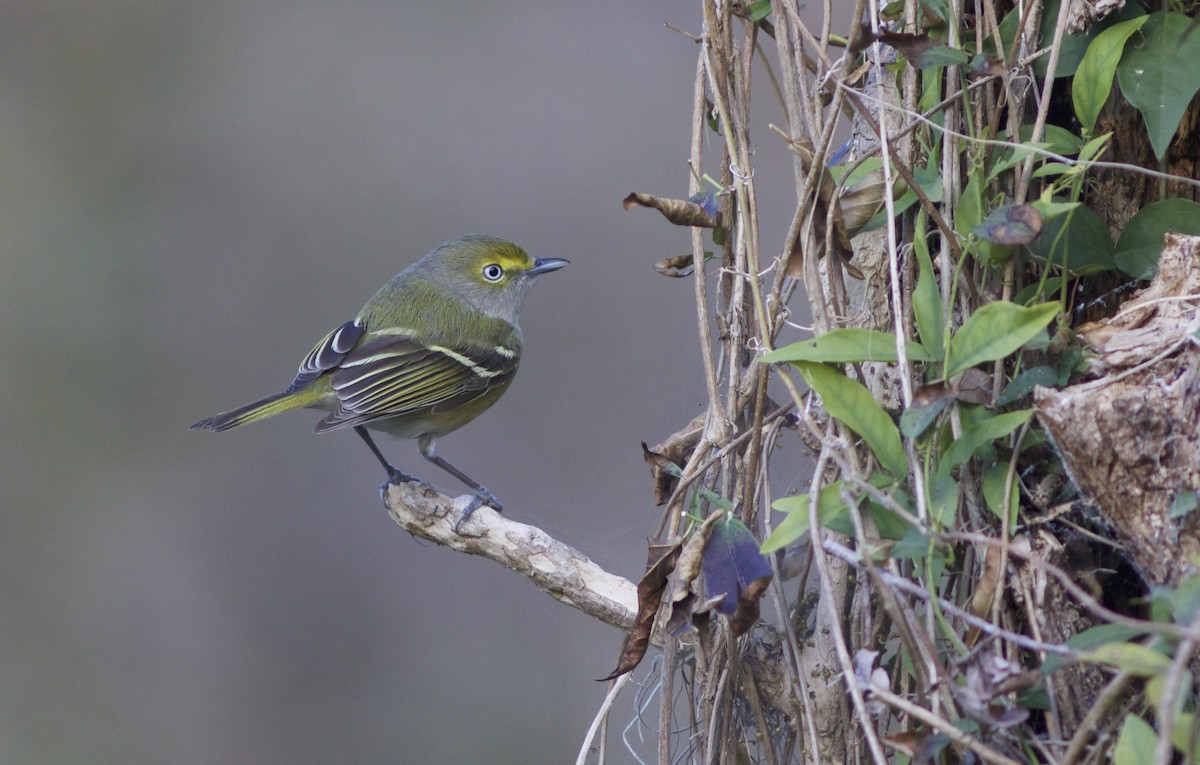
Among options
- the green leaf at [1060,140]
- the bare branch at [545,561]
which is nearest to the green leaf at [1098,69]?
the green leaf at [1060,140]

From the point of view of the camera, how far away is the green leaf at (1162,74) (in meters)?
1.39

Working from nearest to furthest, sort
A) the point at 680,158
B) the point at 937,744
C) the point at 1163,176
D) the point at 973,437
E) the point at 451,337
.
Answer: the point at 937,744, the point at 973,437, the point at 1163,176, the point at 451,337, the point at 680,158

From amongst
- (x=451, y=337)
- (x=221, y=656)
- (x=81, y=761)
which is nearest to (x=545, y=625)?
(x=451, y=337)

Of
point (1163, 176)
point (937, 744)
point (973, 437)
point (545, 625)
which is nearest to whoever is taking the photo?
point (937, 744)

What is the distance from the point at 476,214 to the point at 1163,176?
368cm

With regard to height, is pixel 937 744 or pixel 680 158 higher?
pixel 680 158

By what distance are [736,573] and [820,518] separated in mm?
176

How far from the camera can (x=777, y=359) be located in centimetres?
129

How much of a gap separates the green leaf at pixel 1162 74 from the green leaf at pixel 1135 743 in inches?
31.4

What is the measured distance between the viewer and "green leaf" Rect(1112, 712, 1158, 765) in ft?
3.28

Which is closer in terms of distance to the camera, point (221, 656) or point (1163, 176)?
point (1163, 176)

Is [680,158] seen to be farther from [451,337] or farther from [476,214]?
[451,337]

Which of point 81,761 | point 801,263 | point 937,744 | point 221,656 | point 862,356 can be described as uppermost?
point 801,263

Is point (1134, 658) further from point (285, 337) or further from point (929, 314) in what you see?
point (285, 337)
